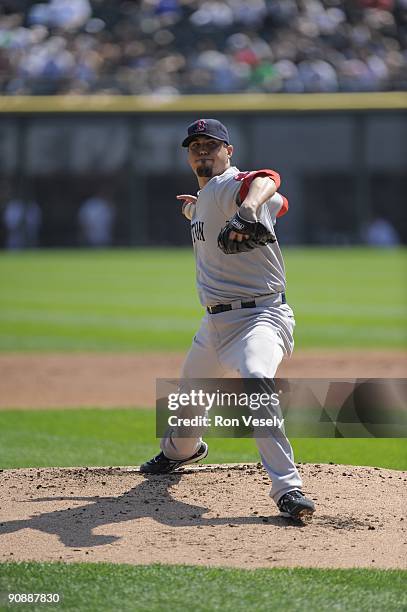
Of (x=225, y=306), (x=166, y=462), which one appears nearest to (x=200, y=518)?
(x=166, y=462)

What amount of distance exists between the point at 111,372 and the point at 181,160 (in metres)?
Result: 15.4

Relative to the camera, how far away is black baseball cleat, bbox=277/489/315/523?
161 inches

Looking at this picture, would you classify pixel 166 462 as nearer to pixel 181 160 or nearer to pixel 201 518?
pixel 201 518

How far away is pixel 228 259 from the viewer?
14.8 ft

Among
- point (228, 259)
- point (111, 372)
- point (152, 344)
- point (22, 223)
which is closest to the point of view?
point (228, 259)

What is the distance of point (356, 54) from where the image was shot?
24.6 m

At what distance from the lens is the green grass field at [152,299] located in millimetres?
12281

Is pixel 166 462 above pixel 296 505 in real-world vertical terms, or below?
below

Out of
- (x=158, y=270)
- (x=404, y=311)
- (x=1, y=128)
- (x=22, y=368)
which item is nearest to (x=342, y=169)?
(x=158, y=270)

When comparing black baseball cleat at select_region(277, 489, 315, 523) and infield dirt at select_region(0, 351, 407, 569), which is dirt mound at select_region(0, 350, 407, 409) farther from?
black baseball cleat at select_region(277, 489, 315, 523)

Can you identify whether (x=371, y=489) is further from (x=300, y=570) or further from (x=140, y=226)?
(x=140, y=226)

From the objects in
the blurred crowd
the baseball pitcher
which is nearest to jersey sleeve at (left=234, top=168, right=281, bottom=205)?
the baseball pitcher

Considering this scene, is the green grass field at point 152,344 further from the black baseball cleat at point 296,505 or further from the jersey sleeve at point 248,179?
the jersey sleeve at point 248,179

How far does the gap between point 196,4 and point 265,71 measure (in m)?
2.48
